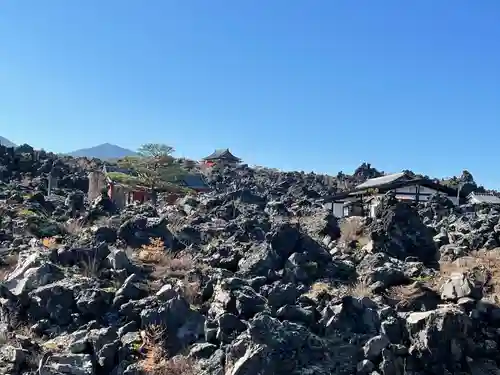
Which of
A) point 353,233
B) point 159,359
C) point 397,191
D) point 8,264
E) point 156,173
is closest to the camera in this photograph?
point 159,359

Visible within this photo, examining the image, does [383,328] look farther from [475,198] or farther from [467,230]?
[475,198]

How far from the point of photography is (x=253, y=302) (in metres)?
9.83

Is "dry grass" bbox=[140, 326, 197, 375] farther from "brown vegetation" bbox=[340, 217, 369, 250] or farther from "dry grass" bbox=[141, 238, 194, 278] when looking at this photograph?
"brown vegetation" bbox=[340, 217, 369, 250]

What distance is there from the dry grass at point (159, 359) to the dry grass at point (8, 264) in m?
5.61

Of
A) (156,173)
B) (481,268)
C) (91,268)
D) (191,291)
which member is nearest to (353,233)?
(481,268)

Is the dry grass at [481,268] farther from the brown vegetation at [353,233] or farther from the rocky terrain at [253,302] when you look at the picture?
the brown vegetation at [353,233]

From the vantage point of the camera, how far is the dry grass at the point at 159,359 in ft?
28.5

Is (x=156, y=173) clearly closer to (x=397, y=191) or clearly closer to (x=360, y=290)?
(x=397, y=191)

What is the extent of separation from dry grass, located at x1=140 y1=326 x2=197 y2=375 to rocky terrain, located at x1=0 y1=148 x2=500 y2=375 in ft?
0.08

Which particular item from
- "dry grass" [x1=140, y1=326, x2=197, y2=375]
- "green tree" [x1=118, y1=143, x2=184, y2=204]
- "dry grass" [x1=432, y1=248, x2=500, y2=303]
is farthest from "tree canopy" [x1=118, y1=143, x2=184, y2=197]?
"dry grass" [x1=140, y1=326, x2=197, y2=375]

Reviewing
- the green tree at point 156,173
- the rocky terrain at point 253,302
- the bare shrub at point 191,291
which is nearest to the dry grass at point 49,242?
the rocky terrain at point 253,302

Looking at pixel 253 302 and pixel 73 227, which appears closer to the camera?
pixel 253 302

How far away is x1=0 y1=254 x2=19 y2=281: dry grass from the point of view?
1345 centimetres

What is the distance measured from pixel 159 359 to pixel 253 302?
1906mm
